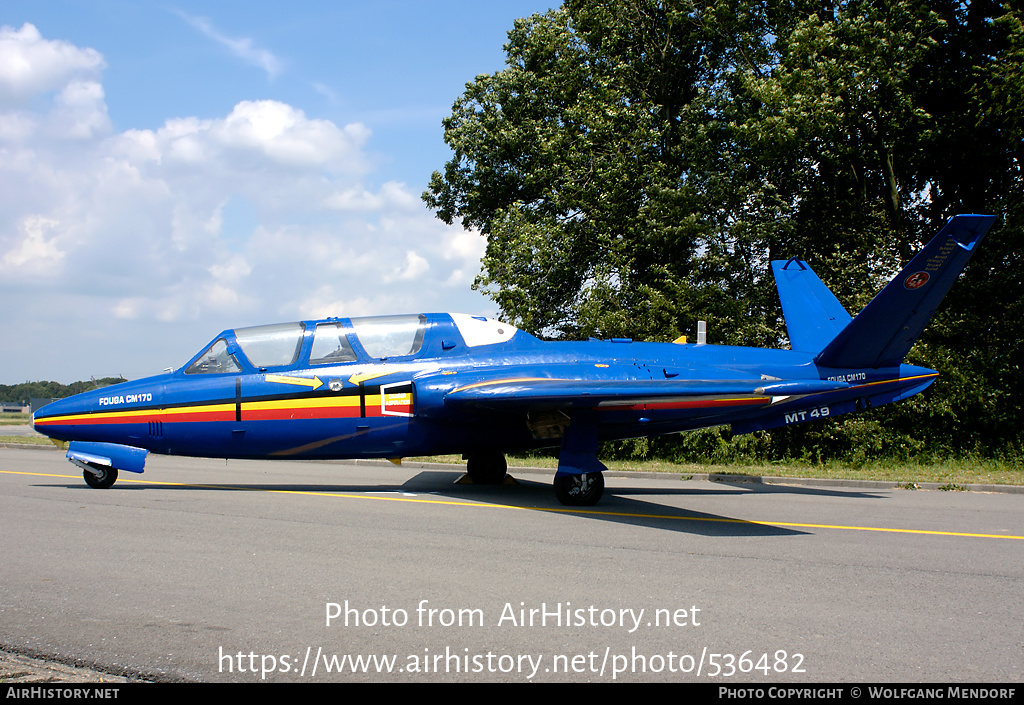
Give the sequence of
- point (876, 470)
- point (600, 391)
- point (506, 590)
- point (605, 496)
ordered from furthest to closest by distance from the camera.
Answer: point (876, 470), point (605, 496), point (600, 391), point (506, 590)

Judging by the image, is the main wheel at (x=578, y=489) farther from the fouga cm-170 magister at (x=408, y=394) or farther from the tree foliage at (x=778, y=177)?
the tree foliage at (x=778, y=177)

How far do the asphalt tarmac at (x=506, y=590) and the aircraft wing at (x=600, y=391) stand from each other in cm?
146

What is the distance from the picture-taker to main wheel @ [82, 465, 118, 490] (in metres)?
11.3

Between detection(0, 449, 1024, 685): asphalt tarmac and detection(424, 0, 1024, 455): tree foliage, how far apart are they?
10055mm

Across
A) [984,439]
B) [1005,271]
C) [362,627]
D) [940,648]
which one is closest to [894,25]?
[1005,271]

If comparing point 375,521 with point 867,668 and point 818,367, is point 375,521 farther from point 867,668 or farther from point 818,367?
point 818,367

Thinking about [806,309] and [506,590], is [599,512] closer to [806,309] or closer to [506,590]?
[506,590]

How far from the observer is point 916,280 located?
33.8ft

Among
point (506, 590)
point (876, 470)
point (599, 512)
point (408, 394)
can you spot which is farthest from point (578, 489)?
point (876, 470)

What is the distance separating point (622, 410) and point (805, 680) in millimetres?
7288

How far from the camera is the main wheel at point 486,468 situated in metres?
13.1

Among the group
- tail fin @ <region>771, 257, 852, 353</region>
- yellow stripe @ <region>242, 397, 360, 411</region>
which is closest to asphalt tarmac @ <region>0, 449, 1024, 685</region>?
Answer: yellow stripe @ <region>242, 397, 360, 411</region>

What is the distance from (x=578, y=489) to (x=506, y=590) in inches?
194

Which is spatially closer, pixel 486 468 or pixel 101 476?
pixel 101 476
